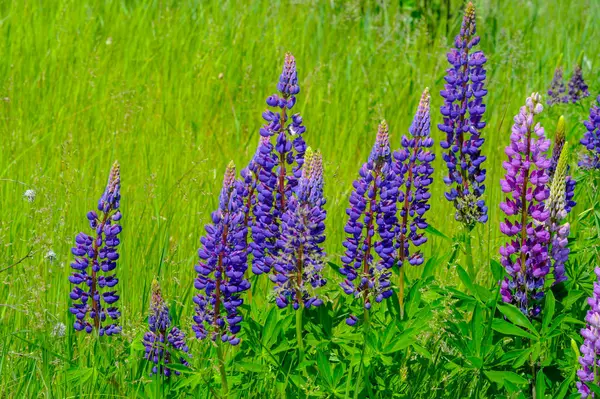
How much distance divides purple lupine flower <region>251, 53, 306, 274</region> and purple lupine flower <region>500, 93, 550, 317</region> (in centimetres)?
59

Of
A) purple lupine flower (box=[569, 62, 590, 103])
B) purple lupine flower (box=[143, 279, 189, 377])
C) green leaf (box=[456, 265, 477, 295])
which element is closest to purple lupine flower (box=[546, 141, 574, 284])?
green leaf (box=[456, 265, 477, 295])

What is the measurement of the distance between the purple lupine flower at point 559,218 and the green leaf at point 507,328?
0.22 meters

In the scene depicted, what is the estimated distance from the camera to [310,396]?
8.16 feet

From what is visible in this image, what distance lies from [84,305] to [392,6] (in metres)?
4.59

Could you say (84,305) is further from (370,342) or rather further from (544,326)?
(544,326)

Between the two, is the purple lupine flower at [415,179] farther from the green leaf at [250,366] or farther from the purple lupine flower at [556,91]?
the purple lupine flower at [556,91]

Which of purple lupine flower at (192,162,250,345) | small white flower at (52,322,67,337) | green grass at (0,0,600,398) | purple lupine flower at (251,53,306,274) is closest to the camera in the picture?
purple lupine flower at (192,162,250,345)

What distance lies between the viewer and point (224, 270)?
2381 mm

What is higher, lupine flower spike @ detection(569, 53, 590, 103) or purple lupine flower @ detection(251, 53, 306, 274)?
purple lupine flower @ detection(251, 53, 306, 274)

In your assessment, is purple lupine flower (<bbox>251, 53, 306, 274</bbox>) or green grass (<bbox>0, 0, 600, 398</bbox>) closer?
purple lupine flower (<bbox>251, 53, 306, 274</bbox>)

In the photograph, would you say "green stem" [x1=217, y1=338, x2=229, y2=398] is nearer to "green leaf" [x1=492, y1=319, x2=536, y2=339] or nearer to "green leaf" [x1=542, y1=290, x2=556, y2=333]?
"green leaf" [x1=492, y1=319, x2=536, y2=339]

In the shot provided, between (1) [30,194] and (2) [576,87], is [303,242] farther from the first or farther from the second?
(2) [576,87]

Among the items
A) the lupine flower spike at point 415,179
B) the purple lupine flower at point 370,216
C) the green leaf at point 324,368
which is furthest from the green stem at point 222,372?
the lupine flower spike at point 415,179

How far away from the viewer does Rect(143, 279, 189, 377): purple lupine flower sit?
2383 mm
